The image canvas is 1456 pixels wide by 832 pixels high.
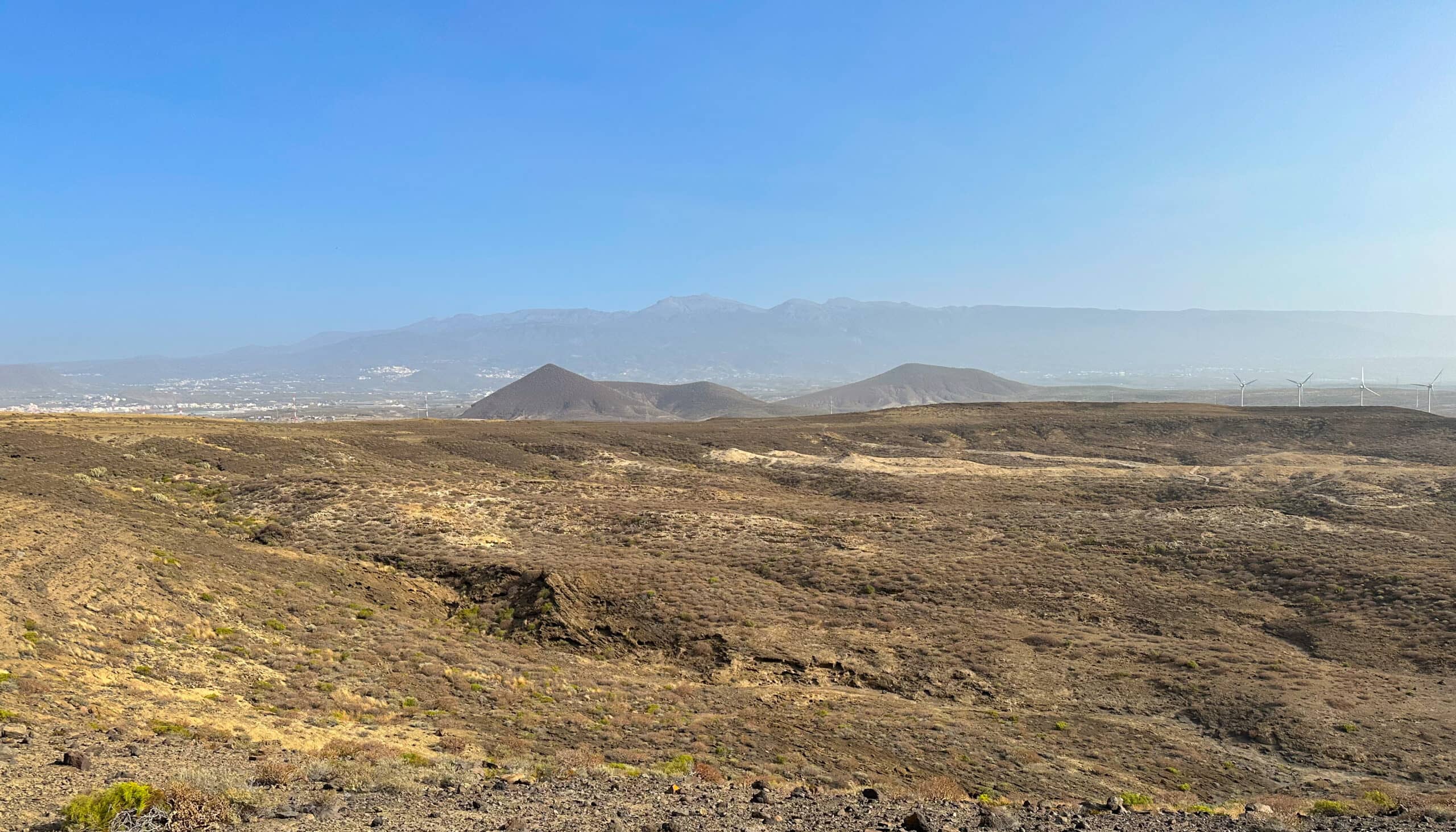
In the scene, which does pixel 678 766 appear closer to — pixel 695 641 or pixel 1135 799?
pixel 1135 799

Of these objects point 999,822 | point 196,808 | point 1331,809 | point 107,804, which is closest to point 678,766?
point 999,822

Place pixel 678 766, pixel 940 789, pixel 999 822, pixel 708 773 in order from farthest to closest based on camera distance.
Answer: pixel 940 789 < pixel 678 766 < pixel 708 773 < pixel 999 822

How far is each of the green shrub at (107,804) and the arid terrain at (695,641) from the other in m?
0.43

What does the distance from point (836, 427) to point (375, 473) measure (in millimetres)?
44963

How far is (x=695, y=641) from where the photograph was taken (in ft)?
79.5

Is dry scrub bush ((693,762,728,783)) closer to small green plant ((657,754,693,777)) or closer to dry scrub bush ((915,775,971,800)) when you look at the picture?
small green plant ((657,754,693,777))

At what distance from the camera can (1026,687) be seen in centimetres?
2217

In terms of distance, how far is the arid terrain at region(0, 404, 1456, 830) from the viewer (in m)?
13.2

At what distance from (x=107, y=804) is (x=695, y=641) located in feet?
54.2

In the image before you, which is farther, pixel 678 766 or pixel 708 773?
pixel 678 766

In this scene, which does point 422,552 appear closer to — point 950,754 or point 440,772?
point 440,772

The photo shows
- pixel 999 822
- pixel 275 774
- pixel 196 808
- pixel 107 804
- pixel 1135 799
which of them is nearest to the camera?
pixel 107 804

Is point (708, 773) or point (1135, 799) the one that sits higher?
point (708, 773)

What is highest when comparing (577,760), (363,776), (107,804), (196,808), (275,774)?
(107,804)
